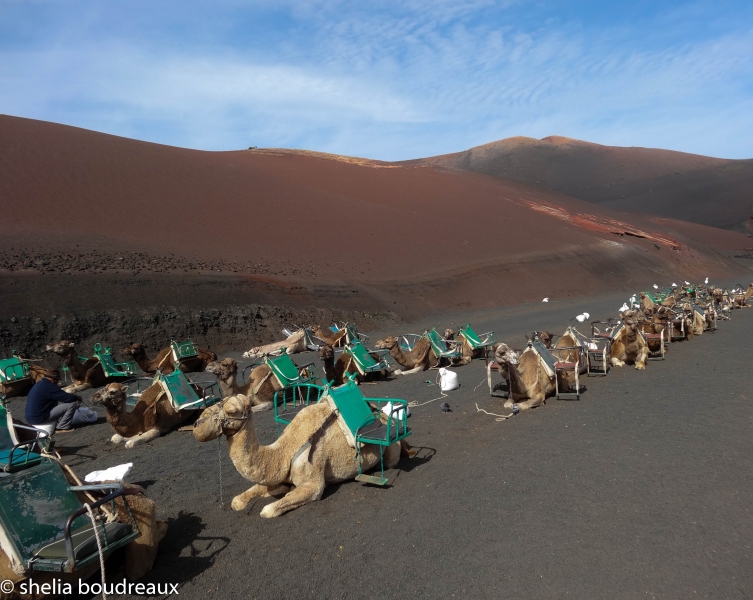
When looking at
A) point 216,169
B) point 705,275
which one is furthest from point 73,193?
point 705,275

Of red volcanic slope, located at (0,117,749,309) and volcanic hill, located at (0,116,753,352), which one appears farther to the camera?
red volcanic slope, located at (0,117,749,309)

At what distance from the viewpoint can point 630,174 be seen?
417ft

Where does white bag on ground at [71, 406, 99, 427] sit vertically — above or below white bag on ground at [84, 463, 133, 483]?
below

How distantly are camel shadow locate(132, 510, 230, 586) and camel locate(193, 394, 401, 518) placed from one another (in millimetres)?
506

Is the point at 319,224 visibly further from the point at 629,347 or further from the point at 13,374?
the point at 629,347

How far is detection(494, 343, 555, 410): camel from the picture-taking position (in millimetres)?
9445

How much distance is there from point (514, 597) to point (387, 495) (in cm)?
208

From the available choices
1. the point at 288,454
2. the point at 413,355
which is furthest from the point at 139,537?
the point at 413,355

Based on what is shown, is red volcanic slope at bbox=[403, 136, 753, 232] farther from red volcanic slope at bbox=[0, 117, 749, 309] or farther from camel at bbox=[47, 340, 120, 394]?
camel at bbox=[47, 340, 120, 394]

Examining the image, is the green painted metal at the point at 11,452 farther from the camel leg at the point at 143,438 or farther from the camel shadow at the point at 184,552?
the camel leg at the point at 143,438

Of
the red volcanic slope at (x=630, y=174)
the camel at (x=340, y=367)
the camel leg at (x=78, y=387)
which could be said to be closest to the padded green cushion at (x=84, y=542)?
the camel at (x=340, y=367)

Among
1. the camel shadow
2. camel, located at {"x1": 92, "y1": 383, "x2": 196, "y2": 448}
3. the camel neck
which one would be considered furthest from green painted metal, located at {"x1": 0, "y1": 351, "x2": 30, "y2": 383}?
the camel neck

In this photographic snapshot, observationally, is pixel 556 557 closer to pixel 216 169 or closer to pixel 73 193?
pixel 73 193

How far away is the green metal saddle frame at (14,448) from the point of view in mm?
4922
